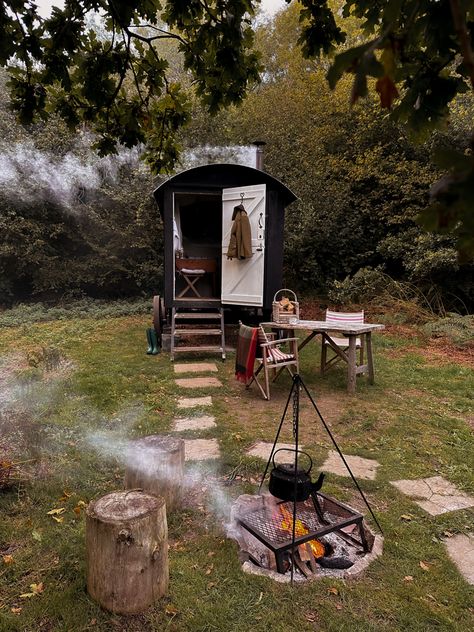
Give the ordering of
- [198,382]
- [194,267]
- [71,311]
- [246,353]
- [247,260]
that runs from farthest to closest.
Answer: [71,311] → [194,267] → [247,260] → [198,382] → [246,353]

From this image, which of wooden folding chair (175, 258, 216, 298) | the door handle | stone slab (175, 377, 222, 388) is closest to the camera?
stone slab (175, 377, 222, 388)

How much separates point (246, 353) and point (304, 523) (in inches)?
99.8

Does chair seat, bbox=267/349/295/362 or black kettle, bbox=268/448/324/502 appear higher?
chair seat, bbox=267/349/295/362

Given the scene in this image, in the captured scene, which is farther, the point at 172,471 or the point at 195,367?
the point at 195,367

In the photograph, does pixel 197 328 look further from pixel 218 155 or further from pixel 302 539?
pixel 218 155

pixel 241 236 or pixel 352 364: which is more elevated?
pixel 241 236

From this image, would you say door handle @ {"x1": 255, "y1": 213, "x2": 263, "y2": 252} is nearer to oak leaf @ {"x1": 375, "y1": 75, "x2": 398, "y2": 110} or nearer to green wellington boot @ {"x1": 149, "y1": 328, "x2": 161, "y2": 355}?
green wellington boot @ {"x1": 149, "y1": 328, "x2": 161, "y2": 355}

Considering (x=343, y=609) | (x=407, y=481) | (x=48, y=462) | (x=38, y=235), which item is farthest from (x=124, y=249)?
(x=343, y=609)

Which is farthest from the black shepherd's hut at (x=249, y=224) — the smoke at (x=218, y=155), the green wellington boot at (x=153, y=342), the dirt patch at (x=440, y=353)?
the smoke at (x=218, y=155)

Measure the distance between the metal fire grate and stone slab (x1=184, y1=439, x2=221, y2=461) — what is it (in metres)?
0.83

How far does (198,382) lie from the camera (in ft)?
17.8

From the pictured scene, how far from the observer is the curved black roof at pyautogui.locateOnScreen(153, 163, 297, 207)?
664 centimetres

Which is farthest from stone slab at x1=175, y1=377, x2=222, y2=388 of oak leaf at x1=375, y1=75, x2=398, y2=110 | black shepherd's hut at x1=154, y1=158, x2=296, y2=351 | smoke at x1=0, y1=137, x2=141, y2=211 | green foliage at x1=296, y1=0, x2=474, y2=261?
smoke at x1=0, y1=137, x2=141, y2=211

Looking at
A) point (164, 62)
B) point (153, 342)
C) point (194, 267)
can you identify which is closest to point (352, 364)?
point (153, 342)
